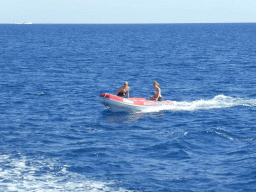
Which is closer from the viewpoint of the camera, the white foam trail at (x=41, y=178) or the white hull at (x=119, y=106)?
the white foam trail at (x=41, y=178)

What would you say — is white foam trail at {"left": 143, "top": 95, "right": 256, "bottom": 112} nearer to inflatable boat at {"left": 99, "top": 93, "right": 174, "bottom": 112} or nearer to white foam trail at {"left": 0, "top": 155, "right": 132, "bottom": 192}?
inflatable boat at {"left": 99, "top": 93, "right": 174, "bottom": 112}

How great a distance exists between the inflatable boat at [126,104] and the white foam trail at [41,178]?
26.6 ft

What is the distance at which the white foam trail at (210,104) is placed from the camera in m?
25.1

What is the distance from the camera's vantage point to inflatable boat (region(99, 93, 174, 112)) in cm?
2344

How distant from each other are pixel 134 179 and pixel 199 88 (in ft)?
63.3

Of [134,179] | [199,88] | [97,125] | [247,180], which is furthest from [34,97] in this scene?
[247,180]

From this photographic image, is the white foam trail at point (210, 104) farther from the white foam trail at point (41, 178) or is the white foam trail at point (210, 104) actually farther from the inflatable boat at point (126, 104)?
the white foam trail at point (41, 178)

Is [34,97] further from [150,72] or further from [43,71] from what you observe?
[150,72]

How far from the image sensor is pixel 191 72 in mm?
41688

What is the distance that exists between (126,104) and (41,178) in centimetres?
1009

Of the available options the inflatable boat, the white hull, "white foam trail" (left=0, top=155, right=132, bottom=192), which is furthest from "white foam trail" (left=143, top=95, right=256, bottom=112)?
"white foam trail" (left=0, top=155, right=132, bottom=192)

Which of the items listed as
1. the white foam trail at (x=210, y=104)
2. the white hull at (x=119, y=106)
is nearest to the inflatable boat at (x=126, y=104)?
the white hull at (x=119, y=106)

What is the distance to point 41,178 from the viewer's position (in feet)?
47.1

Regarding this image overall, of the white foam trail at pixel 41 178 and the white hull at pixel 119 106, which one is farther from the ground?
the white hull at pixel 119 106
